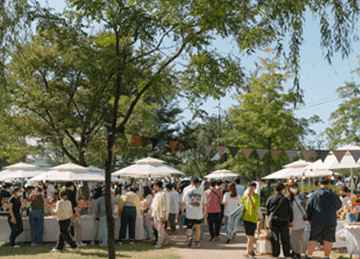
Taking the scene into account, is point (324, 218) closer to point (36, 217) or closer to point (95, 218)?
point (95, 218)

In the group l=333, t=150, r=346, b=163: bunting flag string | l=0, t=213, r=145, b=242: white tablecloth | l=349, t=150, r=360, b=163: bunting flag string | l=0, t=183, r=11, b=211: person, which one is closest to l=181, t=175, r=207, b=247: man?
l=0, t=213, r=145, b=242: white tablecloth

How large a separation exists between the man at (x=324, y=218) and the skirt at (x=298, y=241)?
434 millimetres

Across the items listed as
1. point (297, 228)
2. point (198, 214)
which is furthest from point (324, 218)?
point (198, 214)

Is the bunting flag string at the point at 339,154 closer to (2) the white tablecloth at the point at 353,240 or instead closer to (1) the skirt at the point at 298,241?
(2) the white tablecloth at the point at 353,240

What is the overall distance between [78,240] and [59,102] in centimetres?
1093

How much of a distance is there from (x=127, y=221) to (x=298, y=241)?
525 centimetres

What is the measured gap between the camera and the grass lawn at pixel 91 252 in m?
9.88

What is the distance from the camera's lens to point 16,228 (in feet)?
37.4

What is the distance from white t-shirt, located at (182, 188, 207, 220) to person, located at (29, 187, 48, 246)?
4.33m

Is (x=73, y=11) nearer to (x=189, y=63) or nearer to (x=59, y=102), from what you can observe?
(x=189, y=63)

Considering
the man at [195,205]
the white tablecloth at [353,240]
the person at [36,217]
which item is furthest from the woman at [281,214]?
the person at [36,217]

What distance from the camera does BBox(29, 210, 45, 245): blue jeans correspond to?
37.1ft

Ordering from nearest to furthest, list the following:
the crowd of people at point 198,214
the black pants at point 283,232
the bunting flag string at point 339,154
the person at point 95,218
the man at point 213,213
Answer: the crowd of people at point 198,214, the black pants at point 283,232, the person at point 95,218, the man at point 213,213, the bunting flag string at point 339,154

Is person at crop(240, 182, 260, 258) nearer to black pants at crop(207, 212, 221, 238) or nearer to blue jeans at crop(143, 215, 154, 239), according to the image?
black pants at crop(207, 212, 221, 238)
